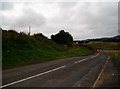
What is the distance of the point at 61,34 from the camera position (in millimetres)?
67438

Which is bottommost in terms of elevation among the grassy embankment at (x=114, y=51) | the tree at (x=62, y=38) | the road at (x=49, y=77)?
the grassy embankment at (x=114, y=51)

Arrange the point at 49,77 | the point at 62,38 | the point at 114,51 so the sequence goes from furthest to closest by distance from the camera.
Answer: the point at 114,51, the point at 62,38, the point at 49,77

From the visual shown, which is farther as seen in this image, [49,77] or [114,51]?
[114,51]

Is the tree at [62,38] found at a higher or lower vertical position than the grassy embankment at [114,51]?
higher

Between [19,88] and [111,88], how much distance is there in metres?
3.98

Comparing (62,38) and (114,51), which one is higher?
(62,38)

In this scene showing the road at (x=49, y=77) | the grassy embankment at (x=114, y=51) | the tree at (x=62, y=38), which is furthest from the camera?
the tree at (x=62, y=38)

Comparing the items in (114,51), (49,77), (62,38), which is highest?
(62,38)

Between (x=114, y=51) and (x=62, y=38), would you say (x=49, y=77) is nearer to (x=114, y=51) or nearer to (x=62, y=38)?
(x=62, y=38)

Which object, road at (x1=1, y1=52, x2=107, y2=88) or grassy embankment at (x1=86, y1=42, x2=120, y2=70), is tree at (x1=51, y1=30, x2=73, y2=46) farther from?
road at (x1=1, y1=52, x2=107, y2=88)

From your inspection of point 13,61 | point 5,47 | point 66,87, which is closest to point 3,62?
point 13,61

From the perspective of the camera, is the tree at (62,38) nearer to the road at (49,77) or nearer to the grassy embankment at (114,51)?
the grassy embankment at (114,51)

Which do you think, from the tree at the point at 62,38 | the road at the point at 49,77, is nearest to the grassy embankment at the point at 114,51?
the road at the point at 49,77

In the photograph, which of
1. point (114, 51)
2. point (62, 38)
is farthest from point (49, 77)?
point (114, 51)
